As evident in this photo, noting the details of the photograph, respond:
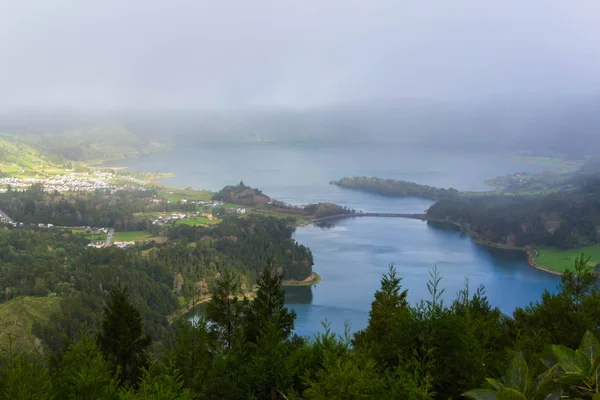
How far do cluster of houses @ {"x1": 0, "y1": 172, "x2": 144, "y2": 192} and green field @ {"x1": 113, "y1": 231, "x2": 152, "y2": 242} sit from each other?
14.5 meters

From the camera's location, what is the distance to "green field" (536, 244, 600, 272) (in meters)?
29.3

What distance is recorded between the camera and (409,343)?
653cm

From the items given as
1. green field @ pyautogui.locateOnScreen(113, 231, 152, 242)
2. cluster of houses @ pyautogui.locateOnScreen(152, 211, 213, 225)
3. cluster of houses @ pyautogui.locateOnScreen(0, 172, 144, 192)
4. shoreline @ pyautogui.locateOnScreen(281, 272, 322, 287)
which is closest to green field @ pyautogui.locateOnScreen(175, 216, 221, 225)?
cluster of houses @ pyautogui.locateOnScreen(152, 211, 213, 225)

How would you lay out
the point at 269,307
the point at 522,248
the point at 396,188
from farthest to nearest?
the point at 396,188, the point at 522,248, the point at 269,307

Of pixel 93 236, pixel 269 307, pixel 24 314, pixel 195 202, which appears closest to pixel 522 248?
pixel 195 202

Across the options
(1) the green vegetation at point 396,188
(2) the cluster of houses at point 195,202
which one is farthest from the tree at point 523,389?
Result: (1) the green vegetation at point 396,188

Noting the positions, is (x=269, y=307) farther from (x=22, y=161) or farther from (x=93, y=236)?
(x=22, y=161)

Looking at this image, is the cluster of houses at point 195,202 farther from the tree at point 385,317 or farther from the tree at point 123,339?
the tree at point 385,317

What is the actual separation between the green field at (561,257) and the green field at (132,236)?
2463 centimetres

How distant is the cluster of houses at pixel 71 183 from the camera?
156ft

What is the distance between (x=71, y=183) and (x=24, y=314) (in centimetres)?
3614

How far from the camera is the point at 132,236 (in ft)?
112

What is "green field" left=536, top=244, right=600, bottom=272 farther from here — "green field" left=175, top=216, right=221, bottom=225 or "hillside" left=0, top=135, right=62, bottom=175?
"hillside" left=0, top=135, right=62, bottom=175

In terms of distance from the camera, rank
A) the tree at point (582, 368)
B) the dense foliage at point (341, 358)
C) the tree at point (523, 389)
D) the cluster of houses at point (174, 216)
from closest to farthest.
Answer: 1. the tree at point (523, 389)
2. the tree at point (582, 368)
3. the dense foliage at point (341, 358)
4. the cluster of houses at point (174, 216)
